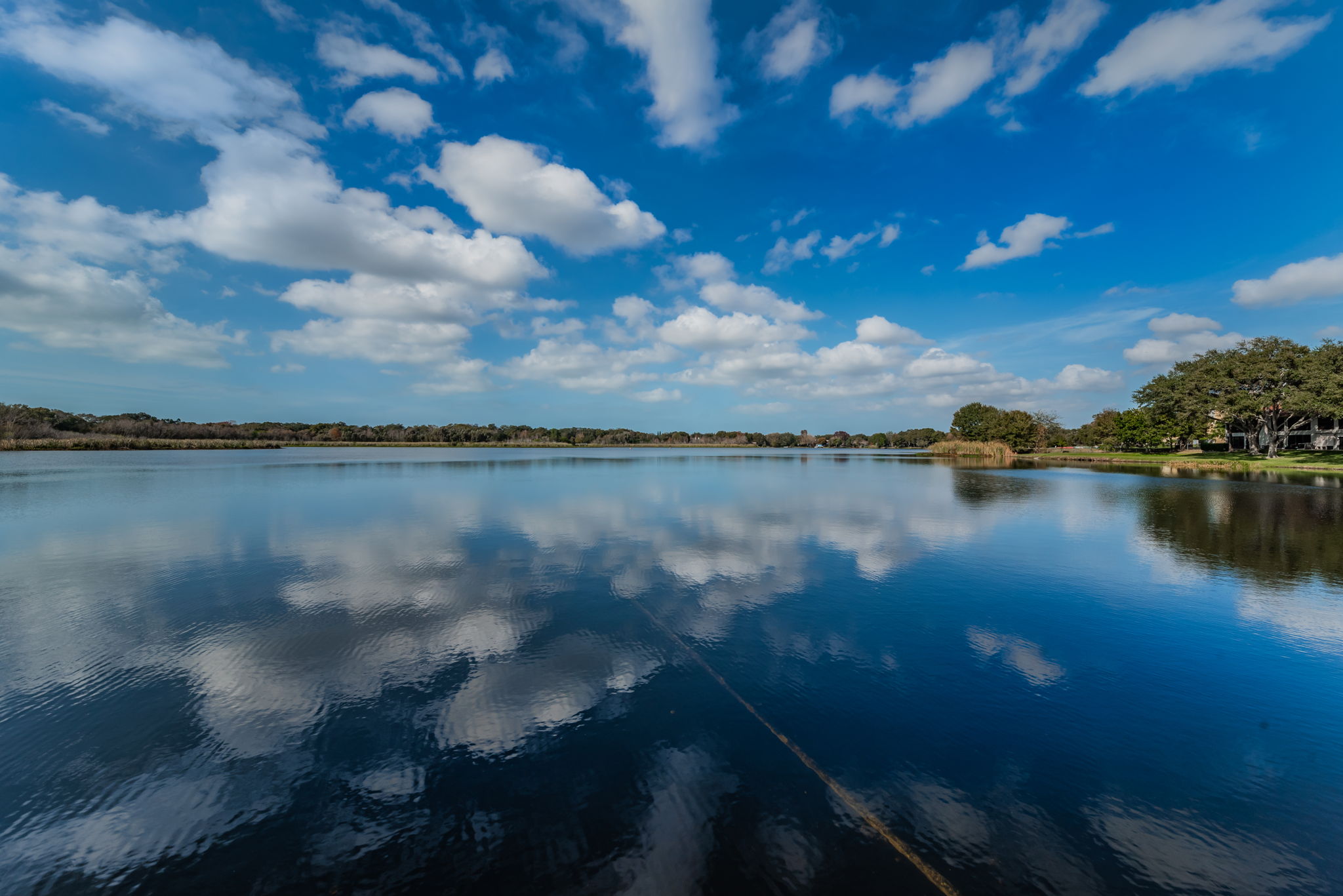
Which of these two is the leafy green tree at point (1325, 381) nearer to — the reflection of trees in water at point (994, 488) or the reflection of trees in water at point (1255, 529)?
the reflection of trees in water at point (1255, 529)

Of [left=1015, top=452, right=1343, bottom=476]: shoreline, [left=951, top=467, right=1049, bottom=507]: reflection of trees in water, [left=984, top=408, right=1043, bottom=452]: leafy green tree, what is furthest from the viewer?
[left=984, top=408, right=1043, bottom=452]: leafy green tree

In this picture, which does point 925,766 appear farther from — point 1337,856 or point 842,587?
point 842,587

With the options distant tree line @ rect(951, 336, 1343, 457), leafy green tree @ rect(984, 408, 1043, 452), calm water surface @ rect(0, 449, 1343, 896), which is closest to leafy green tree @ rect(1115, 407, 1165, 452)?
distant tree line @ rect(951, 336, 1343, 457)

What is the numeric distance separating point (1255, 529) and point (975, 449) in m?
97.9

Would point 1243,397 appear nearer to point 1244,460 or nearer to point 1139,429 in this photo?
point 1244,460

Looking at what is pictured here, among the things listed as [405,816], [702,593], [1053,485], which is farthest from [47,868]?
[1053,485]

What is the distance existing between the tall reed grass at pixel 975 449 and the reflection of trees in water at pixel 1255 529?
65031 mm

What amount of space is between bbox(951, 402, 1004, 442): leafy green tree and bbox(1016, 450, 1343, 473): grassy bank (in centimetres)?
2933

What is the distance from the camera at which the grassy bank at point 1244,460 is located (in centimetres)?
5800

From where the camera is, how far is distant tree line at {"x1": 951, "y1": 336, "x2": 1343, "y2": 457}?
58500mm

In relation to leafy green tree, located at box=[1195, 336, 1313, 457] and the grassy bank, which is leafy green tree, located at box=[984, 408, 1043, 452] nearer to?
the grassy bank

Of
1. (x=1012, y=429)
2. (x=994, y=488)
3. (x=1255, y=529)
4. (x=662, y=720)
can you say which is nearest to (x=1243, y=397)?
(x=1012, y=429)

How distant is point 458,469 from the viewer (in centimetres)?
5828

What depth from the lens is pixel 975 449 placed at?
109 m
